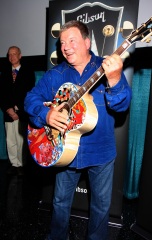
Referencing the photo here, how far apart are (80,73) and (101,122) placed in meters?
0.41

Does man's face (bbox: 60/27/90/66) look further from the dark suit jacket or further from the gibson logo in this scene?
the dark suit jacket

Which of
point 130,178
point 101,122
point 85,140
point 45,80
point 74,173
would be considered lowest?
point 130,178

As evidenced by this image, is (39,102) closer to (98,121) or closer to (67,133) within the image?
(67,133)

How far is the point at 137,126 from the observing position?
2.99 meters

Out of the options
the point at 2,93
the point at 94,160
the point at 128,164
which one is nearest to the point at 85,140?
the point at 94,160

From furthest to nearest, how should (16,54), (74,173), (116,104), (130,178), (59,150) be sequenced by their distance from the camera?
(16,54) → (130,178) → (74,173) → (59,150) → (116,104)

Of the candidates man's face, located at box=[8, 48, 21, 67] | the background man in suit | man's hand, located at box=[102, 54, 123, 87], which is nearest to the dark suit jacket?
the background man in suit

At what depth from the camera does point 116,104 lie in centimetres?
159

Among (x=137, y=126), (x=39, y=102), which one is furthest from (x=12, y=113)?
(x=39, y=102)

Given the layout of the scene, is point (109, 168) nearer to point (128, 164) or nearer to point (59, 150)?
point (59, 150)

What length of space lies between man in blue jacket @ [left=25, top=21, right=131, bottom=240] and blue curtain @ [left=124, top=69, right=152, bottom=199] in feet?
3.85

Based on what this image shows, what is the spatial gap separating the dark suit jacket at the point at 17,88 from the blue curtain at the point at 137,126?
5.25 ft

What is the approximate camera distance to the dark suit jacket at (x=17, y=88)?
3684mm

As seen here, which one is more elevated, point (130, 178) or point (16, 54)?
point (16, 54)
